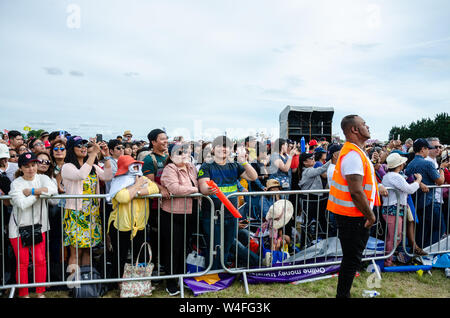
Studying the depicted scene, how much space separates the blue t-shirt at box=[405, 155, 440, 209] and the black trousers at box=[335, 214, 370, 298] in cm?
258

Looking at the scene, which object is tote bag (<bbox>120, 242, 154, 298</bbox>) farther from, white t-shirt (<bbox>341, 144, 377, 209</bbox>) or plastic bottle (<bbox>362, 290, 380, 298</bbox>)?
plastic bottle (<bbox>362, 290, 380, 298</bbox>)

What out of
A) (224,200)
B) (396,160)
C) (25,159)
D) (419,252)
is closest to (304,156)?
(396,160)

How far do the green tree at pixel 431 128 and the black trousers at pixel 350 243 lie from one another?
6242 centimetres

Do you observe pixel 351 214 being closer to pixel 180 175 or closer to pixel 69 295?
pixel 180 175

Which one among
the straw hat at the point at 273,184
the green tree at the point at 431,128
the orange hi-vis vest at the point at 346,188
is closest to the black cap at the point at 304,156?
the straw hat at the point at 273,184

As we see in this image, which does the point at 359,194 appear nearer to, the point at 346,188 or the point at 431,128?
the point at 346,188

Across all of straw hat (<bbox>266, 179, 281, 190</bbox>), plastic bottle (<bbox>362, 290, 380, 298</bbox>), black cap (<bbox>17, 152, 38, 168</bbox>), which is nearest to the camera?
black cap (<bbox>17, 152, 38, 168</bbox>)

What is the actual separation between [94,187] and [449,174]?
20.9ft

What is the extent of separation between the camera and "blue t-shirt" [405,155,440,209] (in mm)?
4988

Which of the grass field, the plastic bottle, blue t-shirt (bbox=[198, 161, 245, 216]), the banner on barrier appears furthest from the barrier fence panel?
the plastic bottle

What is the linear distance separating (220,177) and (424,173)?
142 inches

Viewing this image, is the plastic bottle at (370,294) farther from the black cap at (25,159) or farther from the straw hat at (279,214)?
the black cap at (25,159)

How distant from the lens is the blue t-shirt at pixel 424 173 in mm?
4988
